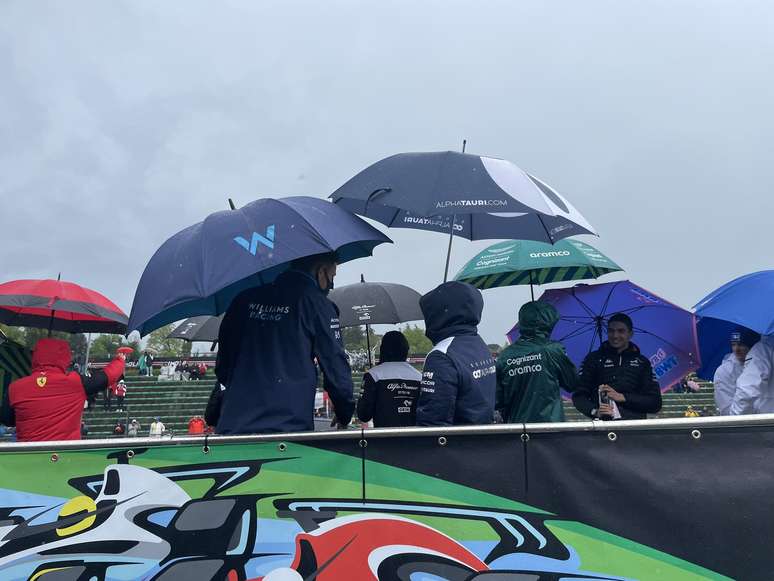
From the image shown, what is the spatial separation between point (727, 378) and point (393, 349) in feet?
8.54

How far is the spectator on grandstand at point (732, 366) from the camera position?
526 cm

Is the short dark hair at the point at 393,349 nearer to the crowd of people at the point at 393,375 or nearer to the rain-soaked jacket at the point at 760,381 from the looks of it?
the crowd of people at the point at 393,375

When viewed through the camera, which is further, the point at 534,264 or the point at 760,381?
the point at 534,264

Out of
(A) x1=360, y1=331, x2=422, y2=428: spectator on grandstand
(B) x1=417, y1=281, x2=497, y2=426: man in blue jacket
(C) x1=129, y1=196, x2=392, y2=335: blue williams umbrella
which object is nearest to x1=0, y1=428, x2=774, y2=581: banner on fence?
(B) x1=417, y1=281, x2=497, y2=426: man in blue jacket

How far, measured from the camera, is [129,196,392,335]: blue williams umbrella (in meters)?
3.01

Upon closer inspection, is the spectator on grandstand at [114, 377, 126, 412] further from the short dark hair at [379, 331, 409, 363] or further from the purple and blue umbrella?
the purple and blue umbrella

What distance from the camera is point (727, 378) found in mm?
5402

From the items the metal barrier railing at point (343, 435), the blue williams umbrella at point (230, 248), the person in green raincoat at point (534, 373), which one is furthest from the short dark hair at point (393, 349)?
the metal barrier railing at point (343, 435)

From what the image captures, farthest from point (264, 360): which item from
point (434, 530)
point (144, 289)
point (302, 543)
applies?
point (434, 530)

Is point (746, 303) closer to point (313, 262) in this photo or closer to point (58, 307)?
point (313, 262)

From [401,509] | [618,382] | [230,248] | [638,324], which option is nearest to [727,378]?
[638,324]

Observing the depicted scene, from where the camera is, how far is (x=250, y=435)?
3.10 m

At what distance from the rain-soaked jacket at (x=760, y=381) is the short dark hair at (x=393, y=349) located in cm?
240

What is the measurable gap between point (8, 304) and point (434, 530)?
488cm
